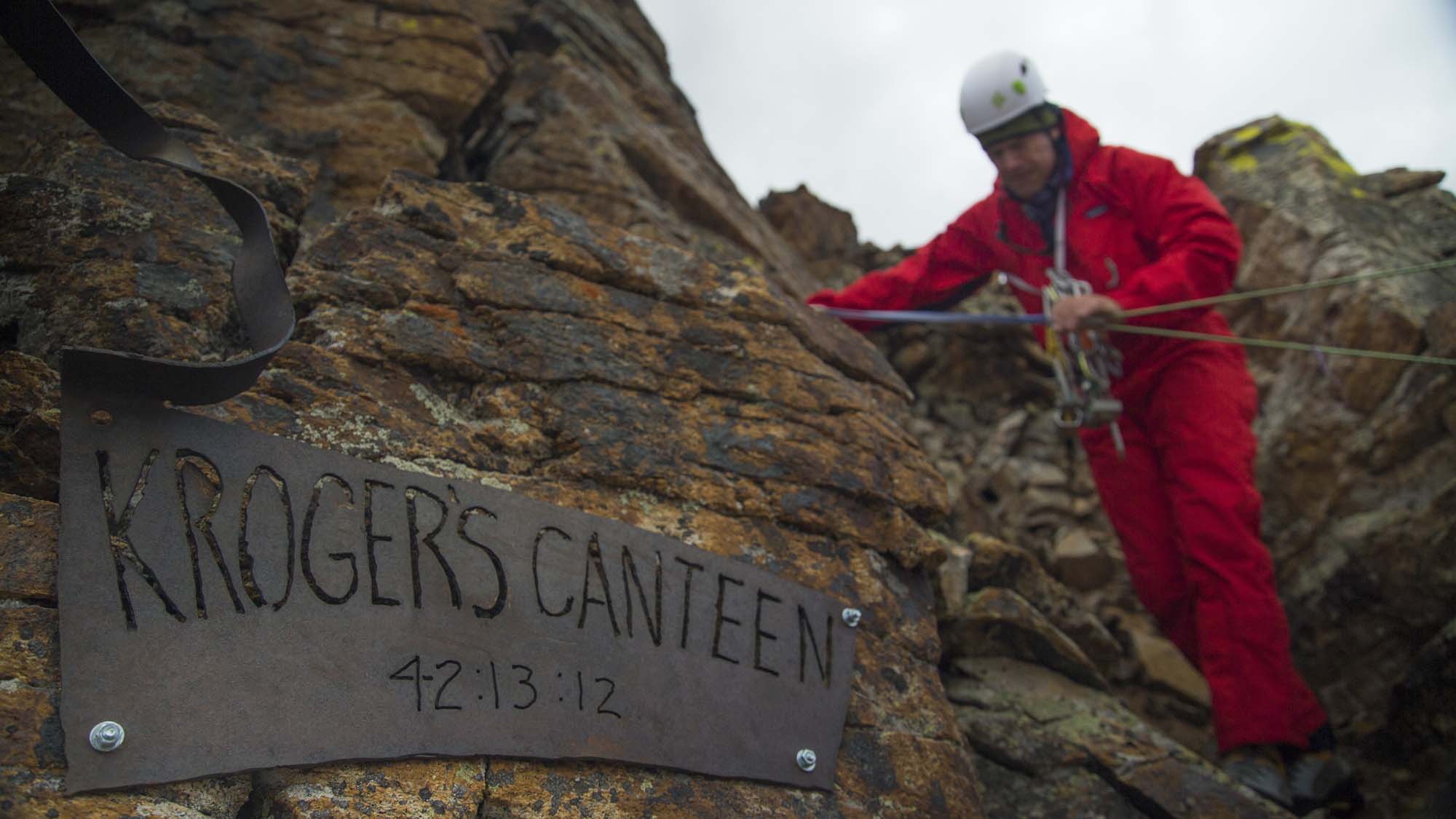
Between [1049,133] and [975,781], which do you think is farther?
[1049,133]

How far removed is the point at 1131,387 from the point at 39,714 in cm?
485

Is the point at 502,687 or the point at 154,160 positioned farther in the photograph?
the point at 154,160

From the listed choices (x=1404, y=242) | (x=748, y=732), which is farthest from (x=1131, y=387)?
(x=748, y=732)

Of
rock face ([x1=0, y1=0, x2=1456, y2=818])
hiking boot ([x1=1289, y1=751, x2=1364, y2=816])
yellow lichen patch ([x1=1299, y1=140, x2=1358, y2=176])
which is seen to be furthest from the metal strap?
yellow lichen patch ([x1=1299, y1=140, x2=1358, y2=176])

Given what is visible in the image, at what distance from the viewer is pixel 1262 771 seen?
357cm

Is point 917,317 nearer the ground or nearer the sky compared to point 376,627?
nearer the sky

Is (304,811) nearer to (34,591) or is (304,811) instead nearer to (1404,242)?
(34,591)

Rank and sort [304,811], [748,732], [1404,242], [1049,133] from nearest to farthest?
1. [304,811]
2. [748,732]
3. [1049,133]
4. [1404,242]

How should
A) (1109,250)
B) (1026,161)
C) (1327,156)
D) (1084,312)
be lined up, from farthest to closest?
(1327,156) < (1026,161) < (1109,250) < (1084,312)

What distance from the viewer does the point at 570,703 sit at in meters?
2.18

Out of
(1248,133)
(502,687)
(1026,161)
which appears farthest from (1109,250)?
(502,687)

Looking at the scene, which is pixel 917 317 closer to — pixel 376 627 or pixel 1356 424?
pixel 1356 424

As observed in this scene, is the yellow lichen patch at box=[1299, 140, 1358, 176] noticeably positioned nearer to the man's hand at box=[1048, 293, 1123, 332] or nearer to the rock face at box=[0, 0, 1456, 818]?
the rock face at box=[0, 0, 1456, 818]

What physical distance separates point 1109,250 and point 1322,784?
2.82 meters
